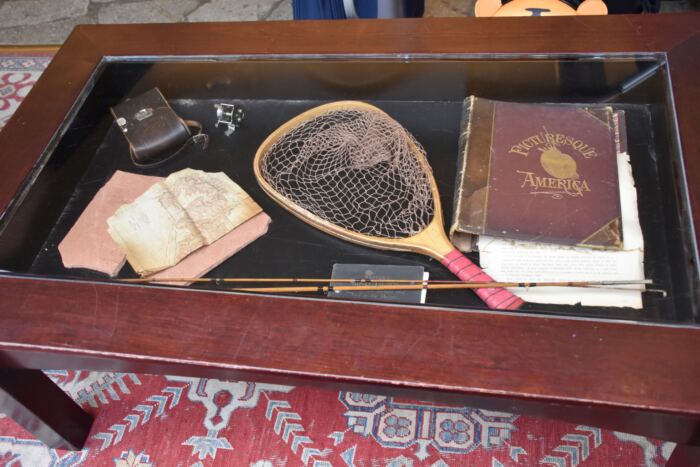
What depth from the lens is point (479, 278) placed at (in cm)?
105

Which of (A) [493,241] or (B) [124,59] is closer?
(A) [493,241]

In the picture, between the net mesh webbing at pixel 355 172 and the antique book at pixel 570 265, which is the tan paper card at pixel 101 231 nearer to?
the net mesh webbing at pixel 355 172

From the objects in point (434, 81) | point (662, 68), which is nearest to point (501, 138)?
point (434, 81)

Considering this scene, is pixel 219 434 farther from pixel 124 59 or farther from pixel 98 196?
pixel 124 59

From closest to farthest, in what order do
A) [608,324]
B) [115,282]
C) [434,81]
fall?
[608,324] → [115,282] → [434,81]

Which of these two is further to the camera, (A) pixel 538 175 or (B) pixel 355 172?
(B) pixel 355 172

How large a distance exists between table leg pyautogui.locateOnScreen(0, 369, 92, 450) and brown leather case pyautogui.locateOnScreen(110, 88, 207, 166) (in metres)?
0.48

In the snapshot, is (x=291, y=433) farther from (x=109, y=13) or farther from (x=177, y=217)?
(x=109, y=13)

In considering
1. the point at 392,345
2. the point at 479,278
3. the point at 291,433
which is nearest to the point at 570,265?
the point at 479,278

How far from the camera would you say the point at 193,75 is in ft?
4.59

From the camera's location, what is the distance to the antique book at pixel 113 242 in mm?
1152

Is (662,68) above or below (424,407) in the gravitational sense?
above

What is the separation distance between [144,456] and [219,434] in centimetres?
17

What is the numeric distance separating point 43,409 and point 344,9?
46.5 inches
